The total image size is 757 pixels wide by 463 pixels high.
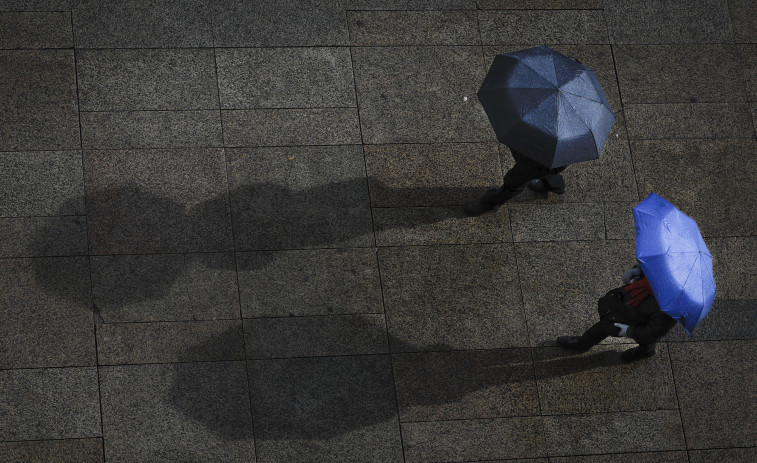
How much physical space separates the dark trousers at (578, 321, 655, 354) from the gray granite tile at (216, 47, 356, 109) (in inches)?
137

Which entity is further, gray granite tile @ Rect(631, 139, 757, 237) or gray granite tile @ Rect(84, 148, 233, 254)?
gray granite tile @ Rect(631, 139, 757, 237)

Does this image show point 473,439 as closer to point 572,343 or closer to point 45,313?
point 572,343

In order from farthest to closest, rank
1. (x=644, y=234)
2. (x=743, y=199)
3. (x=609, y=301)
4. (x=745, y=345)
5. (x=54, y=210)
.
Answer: (x=743, y=199) < (x=745, y=345) < (x=54, y=210) < (x=609, y=301) < (x=644, y=234)

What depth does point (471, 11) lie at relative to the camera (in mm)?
9352

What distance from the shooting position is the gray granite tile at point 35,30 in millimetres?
8453

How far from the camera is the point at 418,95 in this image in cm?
891

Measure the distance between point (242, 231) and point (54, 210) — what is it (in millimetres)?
1865

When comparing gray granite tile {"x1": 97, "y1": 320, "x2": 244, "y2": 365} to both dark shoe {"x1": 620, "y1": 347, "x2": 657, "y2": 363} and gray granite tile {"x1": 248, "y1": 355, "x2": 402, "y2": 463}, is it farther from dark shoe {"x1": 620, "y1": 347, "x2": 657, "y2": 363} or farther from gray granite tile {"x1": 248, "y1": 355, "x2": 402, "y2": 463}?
dark shoe {"x1": 620, "y1": 347, "x2": 657, "y2": 363}

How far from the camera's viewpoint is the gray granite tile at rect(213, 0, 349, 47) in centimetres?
884

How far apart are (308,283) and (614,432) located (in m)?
3.43

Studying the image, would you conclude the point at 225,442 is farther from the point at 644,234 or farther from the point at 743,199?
the point at 743,199

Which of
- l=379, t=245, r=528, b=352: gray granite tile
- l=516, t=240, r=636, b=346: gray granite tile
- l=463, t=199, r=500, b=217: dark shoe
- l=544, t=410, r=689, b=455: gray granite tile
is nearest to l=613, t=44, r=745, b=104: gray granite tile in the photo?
l=516, t=240, r=636, b=346: gray granite tile

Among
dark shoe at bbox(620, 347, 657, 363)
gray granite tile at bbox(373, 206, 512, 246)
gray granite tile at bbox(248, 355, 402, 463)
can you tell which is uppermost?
gray granite tile at bbox(373, 206, 512, 246)

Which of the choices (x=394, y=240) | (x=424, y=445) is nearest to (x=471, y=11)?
(x=394, y=240)
